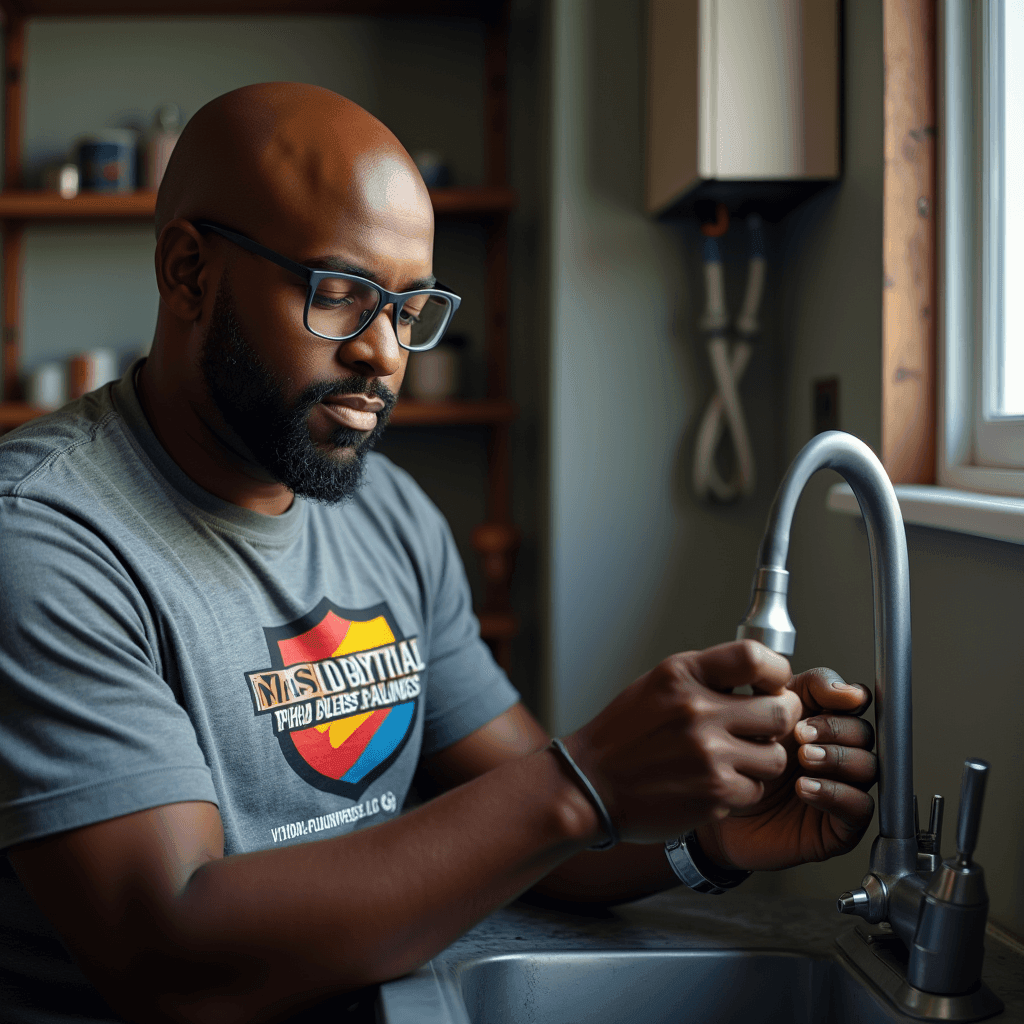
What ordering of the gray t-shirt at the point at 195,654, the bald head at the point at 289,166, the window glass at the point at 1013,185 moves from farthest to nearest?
the window glass at the point at 1013,185 < the bald head at the point at 289,166 < the gray t-shirt at the point at 195,654

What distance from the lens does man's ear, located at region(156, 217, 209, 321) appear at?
1.00m

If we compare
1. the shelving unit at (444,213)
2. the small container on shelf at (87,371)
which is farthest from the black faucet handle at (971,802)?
the small container on shelf at (87,371)

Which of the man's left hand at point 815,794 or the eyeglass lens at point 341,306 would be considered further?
the eyeglass lens at point 341,306

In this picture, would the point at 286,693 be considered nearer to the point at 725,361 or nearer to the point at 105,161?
the point at 725,361

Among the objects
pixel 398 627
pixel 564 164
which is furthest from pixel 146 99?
pixel 398 627

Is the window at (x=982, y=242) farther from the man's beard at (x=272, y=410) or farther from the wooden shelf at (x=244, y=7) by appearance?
the wooden shelf at (x=244, y=7)

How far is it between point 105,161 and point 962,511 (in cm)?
185

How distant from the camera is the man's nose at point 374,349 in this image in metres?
0.96

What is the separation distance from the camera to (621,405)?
5.56ft

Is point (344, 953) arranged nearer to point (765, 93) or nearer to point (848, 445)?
point (848, 445)

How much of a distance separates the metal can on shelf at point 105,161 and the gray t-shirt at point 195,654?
1270 millimetres

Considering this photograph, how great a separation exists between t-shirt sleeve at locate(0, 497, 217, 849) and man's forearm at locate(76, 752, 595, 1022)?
0.08 meters

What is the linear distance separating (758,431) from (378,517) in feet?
2.54

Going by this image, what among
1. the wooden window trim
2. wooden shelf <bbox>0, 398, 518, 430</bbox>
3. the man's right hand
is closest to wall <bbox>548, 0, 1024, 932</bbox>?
the wooden window trim
